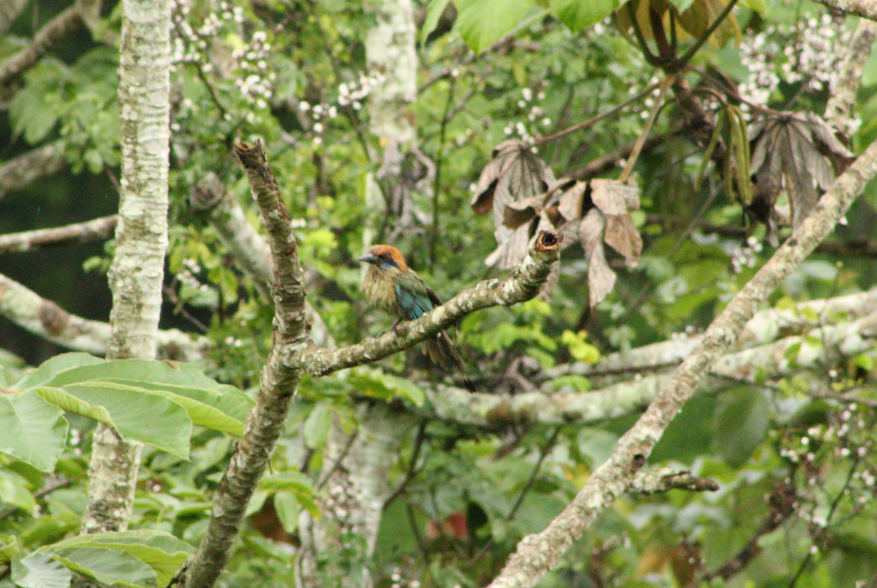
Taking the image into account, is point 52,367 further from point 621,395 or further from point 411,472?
point 411,472

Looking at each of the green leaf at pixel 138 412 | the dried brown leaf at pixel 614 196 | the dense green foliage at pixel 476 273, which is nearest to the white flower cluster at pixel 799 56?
the dense green foliage at pixel 476 273

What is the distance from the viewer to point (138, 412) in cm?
124

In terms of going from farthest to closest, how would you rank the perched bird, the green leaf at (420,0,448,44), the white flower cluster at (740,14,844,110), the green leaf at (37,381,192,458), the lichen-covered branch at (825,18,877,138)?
the white flower cluster at (740,14,844,110)
the lichen-covered branch at (825,18,877,138)
the perched bird
the green leaf at (420,0,448,44)
the green leaf at (37,381,192,458)

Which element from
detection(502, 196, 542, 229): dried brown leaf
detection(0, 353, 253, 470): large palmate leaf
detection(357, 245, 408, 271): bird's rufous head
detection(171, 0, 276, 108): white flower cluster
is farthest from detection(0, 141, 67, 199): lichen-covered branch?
detection(0, 353, 253, 470): large palmate leaf

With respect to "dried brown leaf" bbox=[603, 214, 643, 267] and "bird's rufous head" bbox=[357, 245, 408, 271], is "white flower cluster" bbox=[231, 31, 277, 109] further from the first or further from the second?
"dried brown leaf" bbox=[603, 214, 643, 267]

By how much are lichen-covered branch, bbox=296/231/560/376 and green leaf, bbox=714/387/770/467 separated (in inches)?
104

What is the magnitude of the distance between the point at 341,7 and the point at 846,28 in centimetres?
214

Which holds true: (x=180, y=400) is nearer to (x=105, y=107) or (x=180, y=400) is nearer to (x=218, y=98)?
(x=218, y=98)

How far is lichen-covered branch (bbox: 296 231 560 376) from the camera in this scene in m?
1.09

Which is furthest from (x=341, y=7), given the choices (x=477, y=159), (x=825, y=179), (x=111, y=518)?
(x=111, y=518)

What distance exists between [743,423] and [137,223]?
2806mm

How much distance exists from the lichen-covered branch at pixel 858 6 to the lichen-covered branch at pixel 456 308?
1.05 meters

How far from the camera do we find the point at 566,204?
6.54 feet

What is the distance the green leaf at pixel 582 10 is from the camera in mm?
1655
